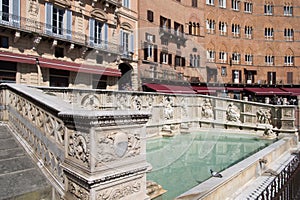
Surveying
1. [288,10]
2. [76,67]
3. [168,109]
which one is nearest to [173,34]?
[76,67]

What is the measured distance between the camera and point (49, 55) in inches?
626

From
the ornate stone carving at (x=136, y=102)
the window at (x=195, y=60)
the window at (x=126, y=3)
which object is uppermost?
the window at (x=126, y=3)

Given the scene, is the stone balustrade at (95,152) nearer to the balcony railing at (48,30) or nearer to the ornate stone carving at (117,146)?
the ornate stone carving at (117,146)

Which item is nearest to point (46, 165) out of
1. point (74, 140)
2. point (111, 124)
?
point (74, 140)

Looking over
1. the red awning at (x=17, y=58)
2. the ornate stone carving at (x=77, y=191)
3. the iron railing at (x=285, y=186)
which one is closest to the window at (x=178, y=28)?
the red awning at (x=17, y=58)

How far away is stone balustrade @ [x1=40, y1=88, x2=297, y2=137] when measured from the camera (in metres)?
9.15

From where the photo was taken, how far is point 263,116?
10.8 meters

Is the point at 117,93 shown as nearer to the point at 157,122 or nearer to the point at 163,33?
the point at 157,122

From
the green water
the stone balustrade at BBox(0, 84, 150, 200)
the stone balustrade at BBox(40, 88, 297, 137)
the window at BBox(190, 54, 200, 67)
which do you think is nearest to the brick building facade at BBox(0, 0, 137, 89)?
the window at BBox(190, 54, 200, 67)

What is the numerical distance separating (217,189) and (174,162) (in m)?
3.06

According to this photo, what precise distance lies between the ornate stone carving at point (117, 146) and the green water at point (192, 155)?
2049 mm

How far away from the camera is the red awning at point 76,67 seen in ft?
49.4

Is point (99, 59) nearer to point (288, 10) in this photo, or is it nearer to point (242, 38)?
point (242, 38)

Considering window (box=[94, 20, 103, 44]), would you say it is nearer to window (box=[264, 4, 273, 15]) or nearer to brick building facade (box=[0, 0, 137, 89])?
brick building facade (box=[0, 0, 137, 89])
